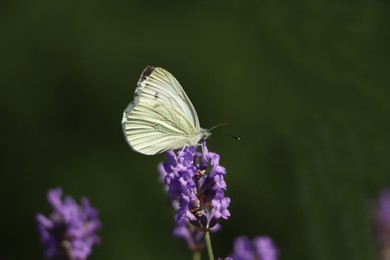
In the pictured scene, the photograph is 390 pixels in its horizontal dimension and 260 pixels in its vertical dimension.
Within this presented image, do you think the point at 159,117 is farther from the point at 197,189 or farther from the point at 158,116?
the point at 197,189

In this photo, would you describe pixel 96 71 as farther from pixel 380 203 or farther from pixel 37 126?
pixel 380 203

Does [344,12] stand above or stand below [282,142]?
above

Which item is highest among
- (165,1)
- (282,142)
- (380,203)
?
(165,1)

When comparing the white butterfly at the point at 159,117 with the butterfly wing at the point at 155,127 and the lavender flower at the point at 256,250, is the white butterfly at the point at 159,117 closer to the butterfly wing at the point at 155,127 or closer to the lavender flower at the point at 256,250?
the butterfly wing at the point at 155,127

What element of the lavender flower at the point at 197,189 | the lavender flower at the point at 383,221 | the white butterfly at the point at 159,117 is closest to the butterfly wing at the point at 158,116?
Answer: the white butterfly at the point at 159,117

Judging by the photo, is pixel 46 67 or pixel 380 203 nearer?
pixel 380 203

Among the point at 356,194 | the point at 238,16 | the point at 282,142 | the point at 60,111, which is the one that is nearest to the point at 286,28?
the point at 238,16
